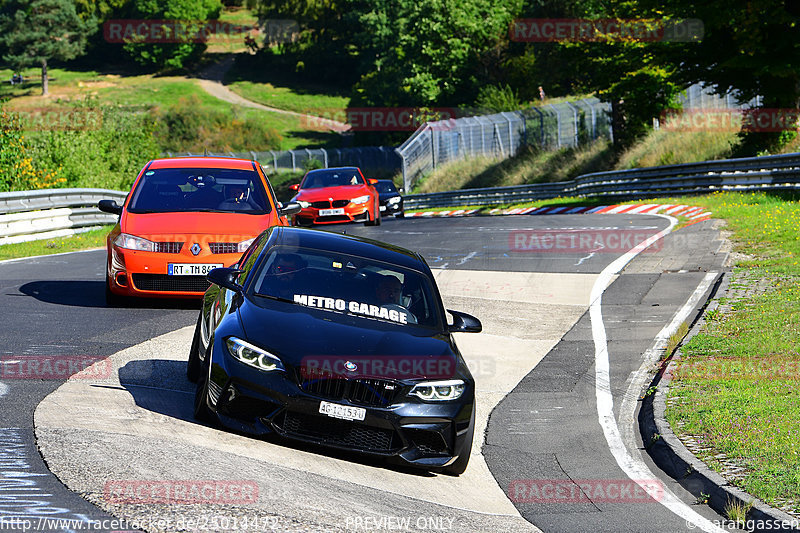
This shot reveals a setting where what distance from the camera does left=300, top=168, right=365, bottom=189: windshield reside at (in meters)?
24.3

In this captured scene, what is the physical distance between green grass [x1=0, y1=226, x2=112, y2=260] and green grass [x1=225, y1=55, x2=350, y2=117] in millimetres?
90356

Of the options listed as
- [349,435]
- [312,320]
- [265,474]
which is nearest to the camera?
[265,474]

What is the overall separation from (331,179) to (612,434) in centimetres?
1709

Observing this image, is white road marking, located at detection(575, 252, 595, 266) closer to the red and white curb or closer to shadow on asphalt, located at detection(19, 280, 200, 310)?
the red and white curb

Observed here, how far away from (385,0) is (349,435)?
103m

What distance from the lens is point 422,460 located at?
6.58 m

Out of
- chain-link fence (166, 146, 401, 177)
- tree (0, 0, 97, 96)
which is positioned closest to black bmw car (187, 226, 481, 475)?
chain-link fence (166, 146, 401, 177)

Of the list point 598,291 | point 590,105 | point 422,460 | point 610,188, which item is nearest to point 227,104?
point 590,105

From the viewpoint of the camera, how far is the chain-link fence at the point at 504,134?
46.2 m

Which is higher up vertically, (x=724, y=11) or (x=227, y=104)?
(x=724, y=11)

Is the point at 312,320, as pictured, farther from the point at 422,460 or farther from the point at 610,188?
the point at 610,188

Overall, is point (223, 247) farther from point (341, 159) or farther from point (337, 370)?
point (341, 159)

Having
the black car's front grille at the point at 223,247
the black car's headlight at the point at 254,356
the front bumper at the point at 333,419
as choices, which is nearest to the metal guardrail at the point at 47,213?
the black car's front grille at the point at 223,247

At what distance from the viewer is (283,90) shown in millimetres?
124312
